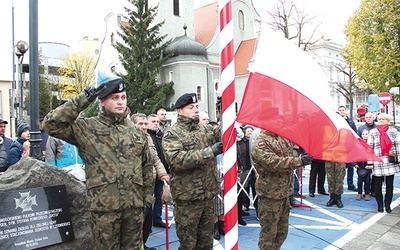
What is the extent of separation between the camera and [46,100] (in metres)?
36.0

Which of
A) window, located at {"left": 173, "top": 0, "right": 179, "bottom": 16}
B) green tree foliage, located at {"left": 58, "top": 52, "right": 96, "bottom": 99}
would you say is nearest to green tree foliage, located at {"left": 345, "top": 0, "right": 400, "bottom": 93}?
window, located at {"left": 173, "top": 0, "right": 179, "bottom": 16}

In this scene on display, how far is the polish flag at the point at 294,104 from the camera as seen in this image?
2.94m

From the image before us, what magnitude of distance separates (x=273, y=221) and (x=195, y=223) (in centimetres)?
100

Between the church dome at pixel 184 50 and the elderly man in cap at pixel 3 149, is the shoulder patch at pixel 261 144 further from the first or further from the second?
the church dome at pixel 184 50

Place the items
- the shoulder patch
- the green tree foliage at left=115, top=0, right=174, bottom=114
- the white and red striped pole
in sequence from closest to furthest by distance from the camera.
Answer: the white and red striped pole → the shoulder patch → the green tree foliage at left=115, top=0, right=174, bottom=114

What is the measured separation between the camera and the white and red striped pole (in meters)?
2.58

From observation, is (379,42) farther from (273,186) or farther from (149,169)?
(149,169)

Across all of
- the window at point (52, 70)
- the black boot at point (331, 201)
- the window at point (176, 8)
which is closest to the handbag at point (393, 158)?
the black boot at point (331, 201)

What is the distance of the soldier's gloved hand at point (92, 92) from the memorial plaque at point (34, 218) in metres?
1.43

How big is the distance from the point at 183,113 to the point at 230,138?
142 centimetres

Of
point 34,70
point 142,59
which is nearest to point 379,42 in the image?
point 142,59

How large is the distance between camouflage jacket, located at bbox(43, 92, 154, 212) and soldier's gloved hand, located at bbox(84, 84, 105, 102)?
4cm

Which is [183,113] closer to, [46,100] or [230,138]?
[230,138]

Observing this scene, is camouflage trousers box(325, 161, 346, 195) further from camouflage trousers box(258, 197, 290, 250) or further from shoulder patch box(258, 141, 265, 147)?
shoulder patch box(258, 141, 265, 147)
